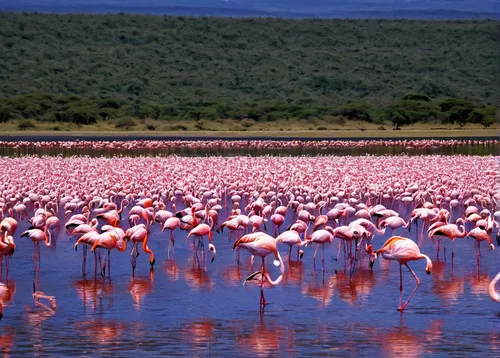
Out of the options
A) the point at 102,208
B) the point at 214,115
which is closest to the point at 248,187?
the point at 102,208

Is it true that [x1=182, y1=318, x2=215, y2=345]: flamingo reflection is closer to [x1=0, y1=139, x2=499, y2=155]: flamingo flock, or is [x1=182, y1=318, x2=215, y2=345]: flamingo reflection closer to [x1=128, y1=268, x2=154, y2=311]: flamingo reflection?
[x1=128, y1=268, x2=154, y2=311]: flamingo reflection

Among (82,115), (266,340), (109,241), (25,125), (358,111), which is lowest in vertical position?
(266,340)

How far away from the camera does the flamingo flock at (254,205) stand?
1116 cm

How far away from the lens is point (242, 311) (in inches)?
362

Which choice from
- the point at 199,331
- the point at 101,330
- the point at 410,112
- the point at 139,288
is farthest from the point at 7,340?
the point at 410,112

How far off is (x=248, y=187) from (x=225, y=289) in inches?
308

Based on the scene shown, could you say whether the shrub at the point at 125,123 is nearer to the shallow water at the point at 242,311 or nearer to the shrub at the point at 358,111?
the shrub at the point at 358,111

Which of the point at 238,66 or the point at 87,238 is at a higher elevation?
the point at 238,66

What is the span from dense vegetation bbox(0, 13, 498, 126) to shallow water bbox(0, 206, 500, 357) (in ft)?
170

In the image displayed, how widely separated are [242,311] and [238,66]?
7247 cm

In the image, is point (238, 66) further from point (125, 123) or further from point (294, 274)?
point (294, 274)

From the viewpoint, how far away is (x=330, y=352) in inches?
303

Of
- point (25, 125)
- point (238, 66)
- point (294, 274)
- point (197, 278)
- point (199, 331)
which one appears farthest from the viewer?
point (238, 66)

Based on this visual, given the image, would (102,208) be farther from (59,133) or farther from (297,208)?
(59,133)
